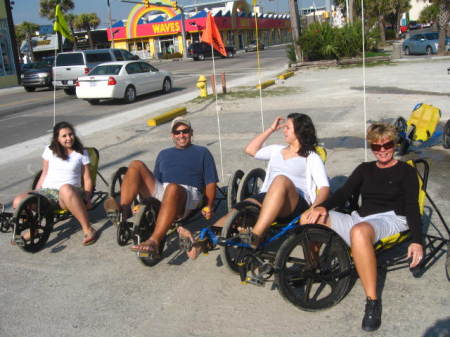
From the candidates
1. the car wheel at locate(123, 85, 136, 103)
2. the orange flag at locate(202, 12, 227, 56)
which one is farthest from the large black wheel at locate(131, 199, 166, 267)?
the car wheel at locate(123, 85, 136, 103)

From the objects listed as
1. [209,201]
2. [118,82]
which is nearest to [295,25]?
[118,82]

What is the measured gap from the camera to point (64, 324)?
366 centimetres

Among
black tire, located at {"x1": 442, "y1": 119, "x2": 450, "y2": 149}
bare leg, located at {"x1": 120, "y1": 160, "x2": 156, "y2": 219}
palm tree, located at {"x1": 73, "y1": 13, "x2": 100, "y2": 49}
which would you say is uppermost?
palm tree, located at {"x1": 73, "y1": 13, "x2": 100, "y2": 49}

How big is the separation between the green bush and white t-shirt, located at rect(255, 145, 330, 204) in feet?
81.0

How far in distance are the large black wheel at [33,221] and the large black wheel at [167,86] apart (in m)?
15.7

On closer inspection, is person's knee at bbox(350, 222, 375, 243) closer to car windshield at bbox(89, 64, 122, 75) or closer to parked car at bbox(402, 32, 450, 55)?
car windshield at bbox(89, 64, 122, 75)

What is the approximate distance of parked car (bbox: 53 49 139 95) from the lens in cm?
2200

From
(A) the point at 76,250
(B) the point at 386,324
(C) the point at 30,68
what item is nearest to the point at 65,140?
(A) the point at 76,250

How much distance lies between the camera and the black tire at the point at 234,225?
155 inches

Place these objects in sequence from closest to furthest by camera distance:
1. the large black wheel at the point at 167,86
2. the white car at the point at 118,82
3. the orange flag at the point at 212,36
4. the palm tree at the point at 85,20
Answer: the orange flag at the point at 212,36
the white car at the point at 118,82
the large black wheel at the point at 167,86
the palm tree at the point at 85,20

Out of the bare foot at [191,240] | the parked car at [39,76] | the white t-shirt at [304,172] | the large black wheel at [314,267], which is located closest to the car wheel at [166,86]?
the parked car at [39,76]

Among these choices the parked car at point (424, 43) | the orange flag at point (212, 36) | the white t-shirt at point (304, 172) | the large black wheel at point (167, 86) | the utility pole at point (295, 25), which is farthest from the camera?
the parked car at point (424, 43)

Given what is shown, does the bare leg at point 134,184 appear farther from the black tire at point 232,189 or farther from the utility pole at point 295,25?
the utility pole at point 295,25

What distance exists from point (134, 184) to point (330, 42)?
996 inches
